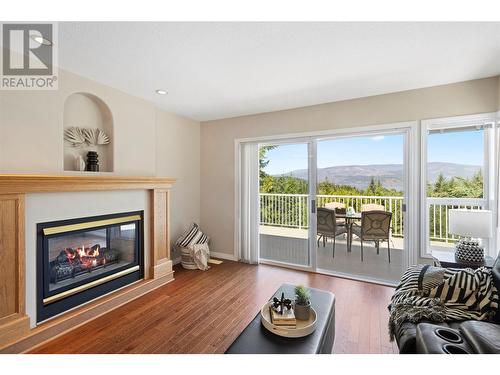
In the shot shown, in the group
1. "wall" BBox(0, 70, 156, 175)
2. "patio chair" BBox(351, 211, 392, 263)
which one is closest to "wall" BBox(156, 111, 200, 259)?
"wall" BBox(0, 70, 156, 175)

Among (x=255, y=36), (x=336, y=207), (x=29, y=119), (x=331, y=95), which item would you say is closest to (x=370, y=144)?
(x=331, y=95)

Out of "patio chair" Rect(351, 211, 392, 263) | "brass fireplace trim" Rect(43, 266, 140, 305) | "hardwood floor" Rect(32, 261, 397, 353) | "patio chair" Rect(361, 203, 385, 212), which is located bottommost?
"hardwood floor" Rect(32, 261, 397, 353)

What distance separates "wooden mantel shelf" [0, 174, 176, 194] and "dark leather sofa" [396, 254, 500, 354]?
2724 mm

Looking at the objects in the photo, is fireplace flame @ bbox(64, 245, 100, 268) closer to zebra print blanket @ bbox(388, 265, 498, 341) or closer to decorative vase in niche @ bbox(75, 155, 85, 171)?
decorative vase in niche @ bbox(75, 155, 85, 171)

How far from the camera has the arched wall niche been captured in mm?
2475

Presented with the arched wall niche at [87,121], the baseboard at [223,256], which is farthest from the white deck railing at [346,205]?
the arched wall niche at [87,121]

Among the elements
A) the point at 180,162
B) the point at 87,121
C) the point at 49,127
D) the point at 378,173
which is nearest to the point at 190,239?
the point at 180,162

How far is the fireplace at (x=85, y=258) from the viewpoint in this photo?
2.01 metres

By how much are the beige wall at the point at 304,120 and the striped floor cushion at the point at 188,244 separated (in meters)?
0.48

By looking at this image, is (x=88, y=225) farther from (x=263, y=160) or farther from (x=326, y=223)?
(x=326, y=223)

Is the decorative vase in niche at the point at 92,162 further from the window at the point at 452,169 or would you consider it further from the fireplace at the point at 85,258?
the window at the point at 452,169

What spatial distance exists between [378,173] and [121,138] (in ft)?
10.8

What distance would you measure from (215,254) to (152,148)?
208 centimetres

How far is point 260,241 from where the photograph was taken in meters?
3.92
